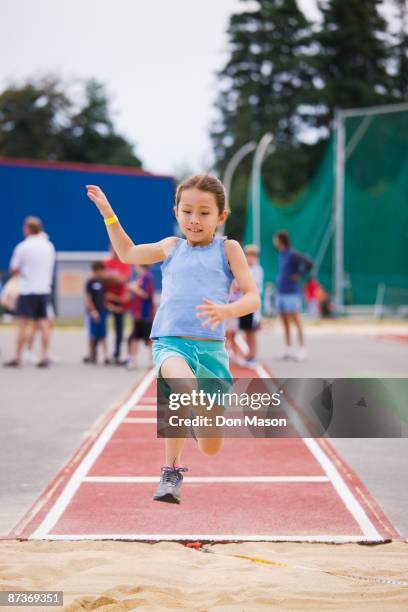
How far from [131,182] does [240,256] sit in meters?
31.0

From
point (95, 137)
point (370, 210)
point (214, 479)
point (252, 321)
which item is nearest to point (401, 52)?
point (370, 210)

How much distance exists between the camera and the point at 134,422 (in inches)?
367

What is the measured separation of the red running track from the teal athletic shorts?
1.00 m

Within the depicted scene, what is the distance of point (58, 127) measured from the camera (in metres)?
59.2

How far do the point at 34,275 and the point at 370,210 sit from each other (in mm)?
20226

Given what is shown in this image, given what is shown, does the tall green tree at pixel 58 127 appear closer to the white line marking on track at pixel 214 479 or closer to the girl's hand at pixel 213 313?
the white line marking on track at pixel 214 479

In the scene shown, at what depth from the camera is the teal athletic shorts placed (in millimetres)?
4504

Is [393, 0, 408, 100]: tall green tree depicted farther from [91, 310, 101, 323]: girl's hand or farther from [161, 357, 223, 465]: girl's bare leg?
[161, 357, 223, 465]: girl's bare leg

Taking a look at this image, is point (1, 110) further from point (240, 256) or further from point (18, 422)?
point (240, 256)

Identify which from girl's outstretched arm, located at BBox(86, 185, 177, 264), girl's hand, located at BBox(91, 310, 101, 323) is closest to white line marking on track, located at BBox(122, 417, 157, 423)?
girl's outstretched arm, located at BBox(86, 185, 177, 264)

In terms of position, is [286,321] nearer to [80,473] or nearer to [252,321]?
[252,321]

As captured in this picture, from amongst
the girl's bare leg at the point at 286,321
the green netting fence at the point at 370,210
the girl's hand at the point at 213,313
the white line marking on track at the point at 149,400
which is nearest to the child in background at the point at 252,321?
the girl's bare leg at the point at 286,321

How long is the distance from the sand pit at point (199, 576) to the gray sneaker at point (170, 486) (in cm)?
34

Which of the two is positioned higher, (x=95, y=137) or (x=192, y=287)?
(x=95, y=137)
